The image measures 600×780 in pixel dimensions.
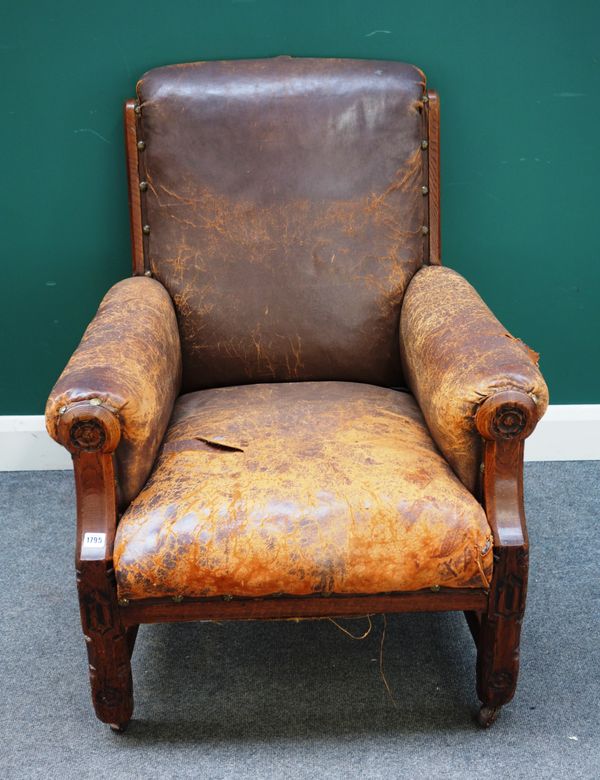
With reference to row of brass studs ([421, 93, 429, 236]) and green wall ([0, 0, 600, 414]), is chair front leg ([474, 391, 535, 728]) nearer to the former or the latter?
row of brass studs ([421, 93, 429, 236])

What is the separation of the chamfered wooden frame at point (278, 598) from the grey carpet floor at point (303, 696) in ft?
0.38

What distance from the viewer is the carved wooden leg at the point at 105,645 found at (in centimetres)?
153

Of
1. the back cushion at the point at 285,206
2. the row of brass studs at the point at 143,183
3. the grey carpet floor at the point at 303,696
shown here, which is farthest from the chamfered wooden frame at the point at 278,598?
the row of brass studs at the point at 143,183

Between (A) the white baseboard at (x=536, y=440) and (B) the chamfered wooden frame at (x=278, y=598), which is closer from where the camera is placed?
(B) the chamfered wooden frame at (x=278, y=598)

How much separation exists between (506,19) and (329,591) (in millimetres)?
1390

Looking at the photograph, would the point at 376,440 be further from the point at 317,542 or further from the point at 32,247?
the point at 32,247

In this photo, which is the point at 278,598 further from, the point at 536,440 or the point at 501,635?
the point at 536,440

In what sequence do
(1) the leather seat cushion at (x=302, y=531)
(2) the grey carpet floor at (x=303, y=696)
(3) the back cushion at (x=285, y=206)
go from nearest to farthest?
(1) the leather seat cushion at (x=302, y=531) → (2) the grey carpet floor at (x=303, y=696) → (3) the back cushion at (x=285, y=206)

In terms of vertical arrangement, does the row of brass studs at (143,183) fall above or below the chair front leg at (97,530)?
above

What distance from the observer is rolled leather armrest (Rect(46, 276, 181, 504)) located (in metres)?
1.52

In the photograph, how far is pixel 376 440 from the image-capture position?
172cm

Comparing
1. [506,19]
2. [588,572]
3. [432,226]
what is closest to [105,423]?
[432,226]

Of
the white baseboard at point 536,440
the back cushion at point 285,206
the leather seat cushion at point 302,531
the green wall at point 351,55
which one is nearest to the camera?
the leather seat cushion at point 302,531

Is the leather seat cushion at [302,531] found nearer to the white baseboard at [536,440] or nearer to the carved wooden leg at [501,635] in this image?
the carved wooden leg at [501,635]
